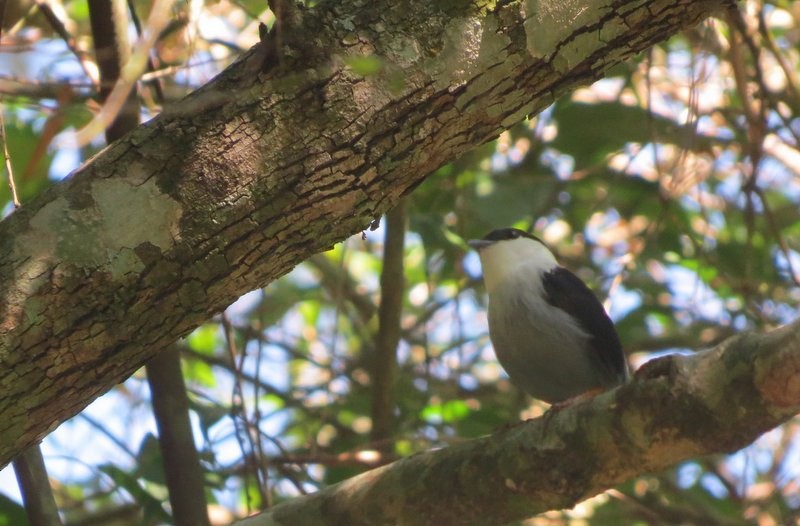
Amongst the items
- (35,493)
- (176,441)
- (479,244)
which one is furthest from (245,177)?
(479,244)

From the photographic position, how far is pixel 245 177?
6.53 feet

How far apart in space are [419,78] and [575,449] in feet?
3.31

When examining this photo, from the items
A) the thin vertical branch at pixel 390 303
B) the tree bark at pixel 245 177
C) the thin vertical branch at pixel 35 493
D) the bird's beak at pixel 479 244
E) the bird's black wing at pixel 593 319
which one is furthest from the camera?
the bird's beak at pixel 479 244

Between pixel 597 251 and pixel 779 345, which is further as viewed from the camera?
pixel 597 251

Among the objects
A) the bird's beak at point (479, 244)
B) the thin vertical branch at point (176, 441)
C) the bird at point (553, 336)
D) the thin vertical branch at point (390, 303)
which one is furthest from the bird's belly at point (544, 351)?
the thin vertical branch at point (176, 441)

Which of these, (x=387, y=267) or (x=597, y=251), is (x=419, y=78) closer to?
(x=387, y=267)

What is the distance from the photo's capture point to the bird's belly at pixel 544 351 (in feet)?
13.8

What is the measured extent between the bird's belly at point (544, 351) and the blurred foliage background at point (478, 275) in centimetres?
24

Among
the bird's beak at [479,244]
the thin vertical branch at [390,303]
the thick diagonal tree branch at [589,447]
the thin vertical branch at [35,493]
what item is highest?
the bird's beak at [479,244]

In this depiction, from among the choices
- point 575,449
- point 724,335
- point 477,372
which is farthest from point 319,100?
point 477,372

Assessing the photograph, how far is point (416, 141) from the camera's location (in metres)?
2.10

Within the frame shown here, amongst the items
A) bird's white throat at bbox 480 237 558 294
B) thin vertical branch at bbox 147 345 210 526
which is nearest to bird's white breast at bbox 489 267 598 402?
bird's white throat at bbox 480 237 558 294

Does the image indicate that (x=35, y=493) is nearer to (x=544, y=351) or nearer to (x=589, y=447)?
(x=589, y=447)

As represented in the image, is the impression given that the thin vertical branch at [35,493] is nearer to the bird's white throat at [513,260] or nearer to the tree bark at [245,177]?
the tree bark at [245,177]
